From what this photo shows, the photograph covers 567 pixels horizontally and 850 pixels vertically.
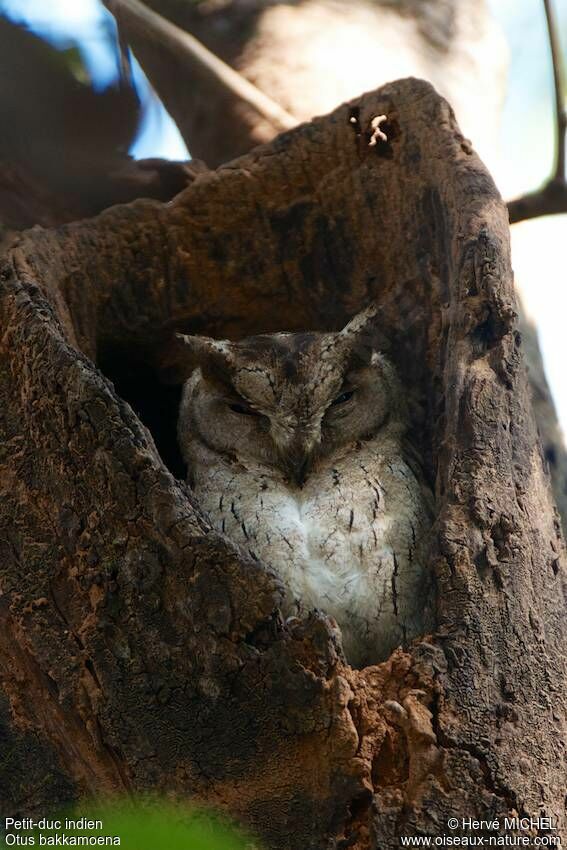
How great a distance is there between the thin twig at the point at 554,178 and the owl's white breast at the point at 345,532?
101 centimetres

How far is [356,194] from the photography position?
3381mm

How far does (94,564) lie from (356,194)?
179cm

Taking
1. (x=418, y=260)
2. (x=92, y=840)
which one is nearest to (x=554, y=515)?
(x=418, y=260)

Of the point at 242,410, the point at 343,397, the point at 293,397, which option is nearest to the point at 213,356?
the point at 242,410

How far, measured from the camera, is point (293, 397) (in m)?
2.94

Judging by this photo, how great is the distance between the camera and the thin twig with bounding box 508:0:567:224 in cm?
326

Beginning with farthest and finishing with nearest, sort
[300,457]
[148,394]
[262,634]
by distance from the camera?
[148,394]
[300,457]
[262,634]

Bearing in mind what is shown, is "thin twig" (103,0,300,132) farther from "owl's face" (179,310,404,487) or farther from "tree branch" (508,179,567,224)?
"owl's face" (179,310,404,487)

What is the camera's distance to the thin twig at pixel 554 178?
10.7ft

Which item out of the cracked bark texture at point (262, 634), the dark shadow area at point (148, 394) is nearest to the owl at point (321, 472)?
the cracked bark texture at point (262, 634)

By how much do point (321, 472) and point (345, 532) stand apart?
0.29 meters

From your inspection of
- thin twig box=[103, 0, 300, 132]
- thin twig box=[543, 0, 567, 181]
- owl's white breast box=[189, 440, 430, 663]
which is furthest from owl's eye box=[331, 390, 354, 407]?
thin twig box=[103, 0, 300, 132]

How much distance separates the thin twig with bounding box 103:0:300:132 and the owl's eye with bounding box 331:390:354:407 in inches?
49.7

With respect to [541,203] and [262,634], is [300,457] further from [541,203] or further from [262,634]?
[541,203]
